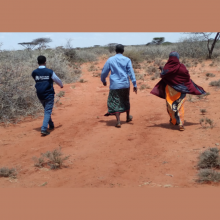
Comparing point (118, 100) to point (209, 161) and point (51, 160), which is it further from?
point (209, 161)

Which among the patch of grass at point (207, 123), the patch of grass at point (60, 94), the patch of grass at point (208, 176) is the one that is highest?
the patch of grass at point (60, 94)

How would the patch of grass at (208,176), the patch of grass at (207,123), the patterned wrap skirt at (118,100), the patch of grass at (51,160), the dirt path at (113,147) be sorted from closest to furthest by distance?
the patch of grass at (208,176), the dirt path at (113,147), the patch of grass at (51,160), the patch of grass at (207,123), the patterned wrap skirt at (118,100)

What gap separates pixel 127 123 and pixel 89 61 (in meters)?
19.3

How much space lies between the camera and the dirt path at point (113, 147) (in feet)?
13.5

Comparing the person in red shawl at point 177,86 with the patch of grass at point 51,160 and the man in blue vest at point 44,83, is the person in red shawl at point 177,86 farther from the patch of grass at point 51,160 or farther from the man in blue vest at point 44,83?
the patch of grass at point 51,160

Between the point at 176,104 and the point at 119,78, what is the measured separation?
1.42m

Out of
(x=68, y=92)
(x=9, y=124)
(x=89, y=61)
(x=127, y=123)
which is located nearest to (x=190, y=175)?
(x=127, y=123)

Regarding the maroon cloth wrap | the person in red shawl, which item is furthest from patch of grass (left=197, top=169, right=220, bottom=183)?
the maroon cloth wrap

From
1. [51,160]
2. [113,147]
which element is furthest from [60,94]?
[51,160]

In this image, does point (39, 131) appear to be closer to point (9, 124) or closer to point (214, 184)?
point (9, 124)

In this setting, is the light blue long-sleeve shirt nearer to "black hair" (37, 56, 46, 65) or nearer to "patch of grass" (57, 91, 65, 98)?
"black hair" (37, 56, 46, 65)

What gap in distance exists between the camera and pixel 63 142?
5953 millimetres

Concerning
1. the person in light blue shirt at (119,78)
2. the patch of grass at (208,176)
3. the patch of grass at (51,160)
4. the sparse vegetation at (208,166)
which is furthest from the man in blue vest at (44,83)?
the patch of grass at (208,176)

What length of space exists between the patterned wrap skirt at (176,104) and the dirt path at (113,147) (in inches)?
10.4
